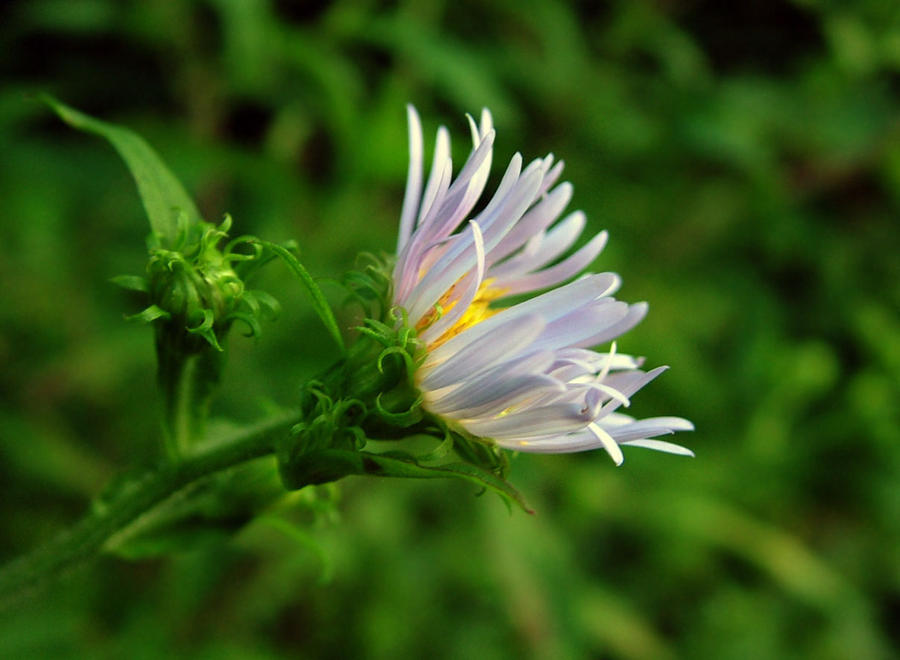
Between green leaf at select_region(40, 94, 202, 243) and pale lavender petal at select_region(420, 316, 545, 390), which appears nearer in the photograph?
pale lavender petal at select_region(420, 316, 545, 390)

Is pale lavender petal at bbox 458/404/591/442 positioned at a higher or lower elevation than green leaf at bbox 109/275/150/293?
lower

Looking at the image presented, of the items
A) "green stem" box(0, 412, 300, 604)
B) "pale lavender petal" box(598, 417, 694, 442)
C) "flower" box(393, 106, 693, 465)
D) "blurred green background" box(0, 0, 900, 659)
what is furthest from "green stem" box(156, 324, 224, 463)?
"blurred green background" box(0, 0, 900, 659)

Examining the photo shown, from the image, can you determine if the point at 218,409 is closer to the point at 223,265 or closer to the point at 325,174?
the point at 325,174

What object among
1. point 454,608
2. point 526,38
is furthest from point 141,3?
point 454,608

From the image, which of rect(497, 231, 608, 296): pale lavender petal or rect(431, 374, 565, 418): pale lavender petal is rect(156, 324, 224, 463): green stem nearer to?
rect(431, 374, 565, 418): pale lavender petal

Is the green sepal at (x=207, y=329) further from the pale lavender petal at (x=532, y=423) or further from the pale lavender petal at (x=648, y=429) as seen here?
the pale lavender petal at (x=648, y=429)

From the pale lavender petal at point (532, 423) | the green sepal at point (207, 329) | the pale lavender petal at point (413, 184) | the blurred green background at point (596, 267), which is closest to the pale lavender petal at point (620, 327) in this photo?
the pale lavender petal at point (532, 423)
